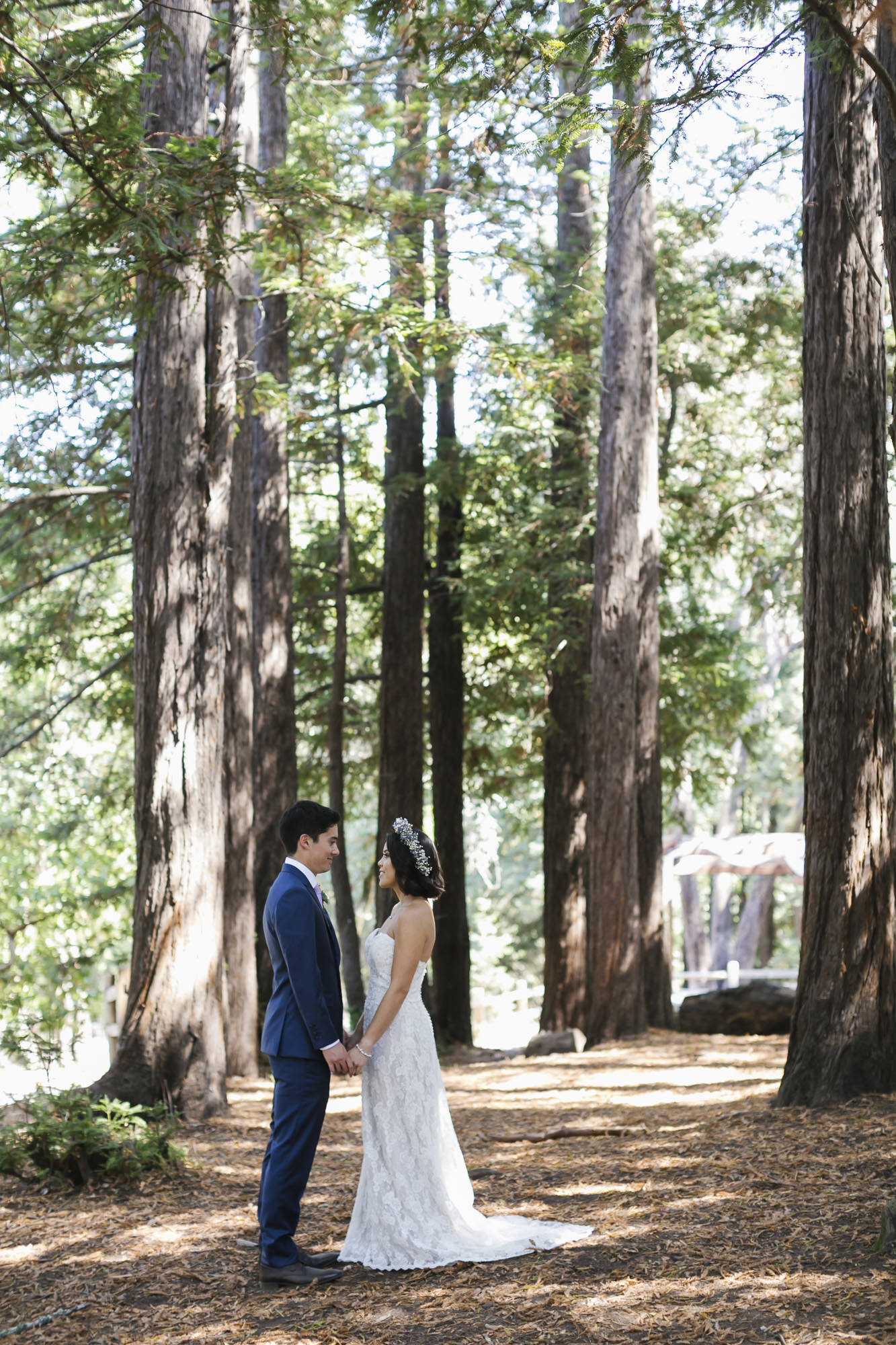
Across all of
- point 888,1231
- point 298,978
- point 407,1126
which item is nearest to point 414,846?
point 298,978

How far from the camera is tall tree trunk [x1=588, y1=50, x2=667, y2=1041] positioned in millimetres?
12219

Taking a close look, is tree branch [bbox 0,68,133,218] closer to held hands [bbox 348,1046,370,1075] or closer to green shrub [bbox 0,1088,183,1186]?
held hands [bbox 348,1046,370,1075]

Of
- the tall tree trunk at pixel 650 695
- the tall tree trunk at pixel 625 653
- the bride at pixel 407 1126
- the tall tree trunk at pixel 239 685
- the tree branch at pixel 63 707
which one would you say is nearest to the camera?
the bride at pixel 407 1126

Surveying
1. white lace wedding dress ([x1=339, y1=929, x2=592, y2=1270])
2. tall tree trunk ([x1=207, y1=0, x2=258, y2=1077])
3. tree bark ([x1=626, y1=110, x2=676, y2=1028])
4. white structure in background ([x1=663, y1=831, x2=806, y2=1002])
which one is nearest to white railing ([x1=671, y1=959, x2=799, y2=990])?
white structure in background ([x1=663, y1=831, x2=806, y2=1002])

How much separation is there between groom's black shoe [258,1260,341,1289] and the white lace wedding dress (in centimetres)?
18

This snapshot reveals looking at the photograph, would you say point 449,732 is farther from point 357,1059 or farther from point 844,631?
point 357,1059

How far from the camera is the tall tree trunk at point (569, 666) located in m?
14.8

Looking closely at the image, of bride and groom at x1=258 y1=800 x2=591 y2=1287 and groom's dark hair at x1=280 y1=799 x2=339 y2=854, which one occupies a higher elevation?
groom's dark hair at x1=280 y1=799 x2=339 y2=854

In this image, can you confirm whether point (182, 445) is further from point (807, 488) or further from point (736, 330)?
point (736, 330)

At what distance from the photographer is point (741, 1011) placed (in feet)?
40.5

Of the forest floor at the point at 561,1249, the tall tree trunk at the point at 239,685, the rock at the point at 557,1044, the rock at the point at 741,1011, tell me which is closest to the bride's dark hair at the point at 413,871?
the forest floor at the point at 561,1249

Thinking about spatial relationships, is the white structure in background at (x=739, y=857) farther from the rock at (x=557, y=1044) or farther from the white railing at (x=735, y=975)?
the rock at (x=557, y=1044)

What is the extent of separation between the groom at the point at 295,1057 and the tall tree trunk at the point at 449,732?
1039 cm

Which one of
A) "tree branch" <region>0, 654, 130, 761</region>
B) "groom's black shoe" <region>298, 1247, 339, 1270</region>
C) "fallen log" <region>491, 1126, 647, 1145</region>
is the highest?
"tree branch" <region>0, 654, 130, 761</region>
